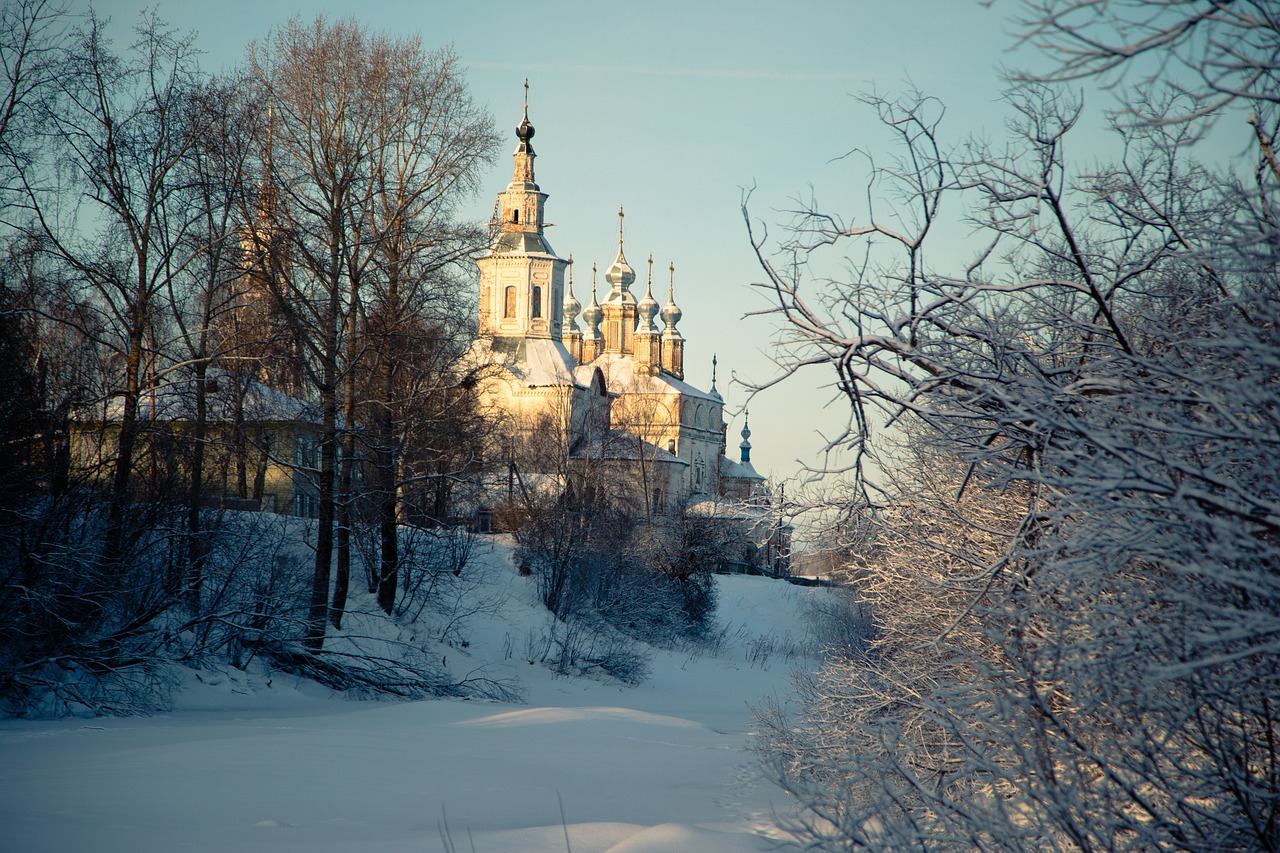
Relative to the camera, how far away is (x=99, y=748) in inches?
346

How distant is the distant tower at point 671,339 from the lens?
69.2m

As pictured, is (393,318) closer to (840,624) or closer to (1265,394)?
(840,624)

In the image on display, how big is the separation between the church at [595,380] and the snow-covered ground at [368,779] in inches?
604

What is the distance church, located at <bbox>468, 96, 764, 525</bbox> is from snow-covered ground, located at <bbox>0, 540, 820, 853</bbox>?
15.4 meters

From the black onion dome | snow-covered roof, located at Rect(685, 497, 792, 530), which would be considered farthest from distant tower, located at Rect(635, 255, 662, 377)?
snow-covered roof, located at Rect(685, 497, 792, 530)

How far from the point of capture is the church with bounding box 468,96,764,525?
4025 cm

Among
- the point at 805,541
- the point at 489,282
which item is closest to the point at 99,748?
the point at 805,541

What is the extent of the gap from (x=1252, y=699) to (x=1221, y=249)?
154cm

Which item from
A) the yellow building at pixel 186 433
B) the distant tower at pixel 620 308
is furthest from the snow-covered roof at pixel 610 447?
the distant tower at pixel 620 308

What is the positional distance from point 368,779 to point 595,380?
169ft

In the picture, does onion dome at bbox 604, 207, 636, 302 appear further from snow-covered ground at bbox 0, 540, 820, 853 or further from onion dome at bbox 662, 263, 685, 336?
snow-covered ground at bbox 0, 540, 820, 853

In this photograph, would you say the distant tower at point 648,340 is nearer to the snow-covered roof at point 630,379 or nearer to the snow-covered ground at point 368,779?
the snow-covered roof at point 630,379

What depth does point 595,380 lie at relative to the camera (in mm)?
59250

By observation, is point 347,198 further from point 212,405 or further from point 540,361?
point 540,361
